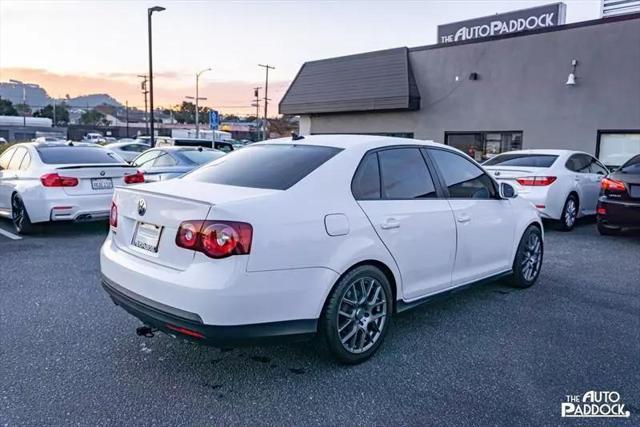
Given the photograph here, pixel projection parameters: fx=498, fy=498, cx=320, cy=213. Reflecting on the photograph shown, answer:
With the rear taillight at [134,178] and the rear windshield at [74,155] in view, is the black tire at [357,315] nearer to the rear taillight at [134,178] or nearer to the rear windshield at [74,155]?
the rear taillight at [134,178]

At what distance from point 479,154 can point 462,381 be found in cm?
1331

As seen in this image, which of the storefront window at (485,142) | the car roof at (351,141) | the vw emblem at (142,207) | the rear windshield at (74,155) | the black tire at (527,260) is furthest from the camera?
the storefront window at (485,142)

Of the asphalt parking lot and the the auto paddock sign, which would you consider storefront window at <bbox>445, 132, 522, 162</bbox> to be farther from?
the asphalt parking lot

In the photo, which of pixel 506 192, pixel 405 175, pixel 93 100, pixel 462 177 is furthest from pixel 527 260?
pixel 93 100

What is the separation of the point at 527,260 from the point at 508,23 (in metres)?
13.8

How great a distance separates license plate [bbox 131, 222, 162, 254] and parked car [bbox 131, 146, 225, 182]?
6.08 metres

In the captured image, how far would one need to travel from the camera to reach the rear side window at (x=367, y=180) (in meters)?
3.47

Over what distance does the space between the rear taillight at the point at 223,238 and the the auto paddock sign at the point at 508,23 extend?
14.9 metres

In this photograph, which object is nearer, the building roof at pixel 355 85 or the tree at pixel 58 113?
the building roof at pixel 355 85

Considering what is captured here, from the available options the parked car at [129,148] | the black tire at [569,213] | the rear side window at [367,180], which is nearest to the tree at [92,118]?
the parked car at [129,148]

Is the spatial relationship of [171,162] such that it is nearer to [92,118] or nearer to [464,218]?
[464,218]

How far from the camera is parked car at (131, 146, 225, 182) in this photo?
934cm

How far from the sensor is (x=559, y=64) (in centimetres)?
1352

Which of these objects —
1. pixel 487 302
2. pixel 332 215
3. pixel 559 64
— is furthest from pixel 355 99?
pixel 332 215
